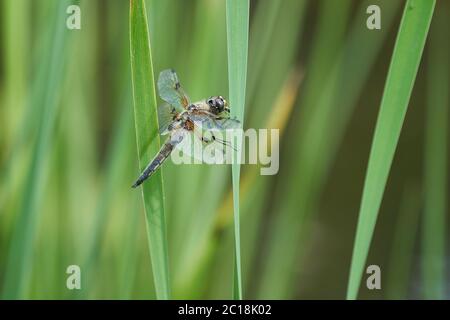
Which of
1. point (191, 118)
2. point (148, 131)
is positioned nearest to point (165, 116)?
point (191, 118)

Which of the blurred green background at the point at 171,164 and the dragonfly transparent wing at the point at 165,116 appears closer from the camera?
the dragonfly transparent wing at the point at 165,116

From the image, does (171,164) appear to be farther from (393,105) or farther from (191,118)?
(393,105)

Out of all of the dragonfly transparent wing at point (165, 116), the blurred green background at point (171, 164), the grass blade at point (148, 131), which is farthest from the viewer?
the blurred green background at point (171, 164)

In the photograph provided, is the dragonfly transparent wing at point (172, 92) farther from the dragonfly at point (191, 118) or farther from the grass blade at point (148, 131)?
the grass blade at point (148, 131)

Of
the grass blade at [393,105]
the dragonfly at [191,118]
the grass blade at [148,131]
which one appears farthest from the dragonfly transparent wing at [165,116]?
the grass blade at [393,105]

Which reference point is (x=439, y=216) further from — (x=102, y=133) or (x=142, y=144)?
(x=102, y=133)

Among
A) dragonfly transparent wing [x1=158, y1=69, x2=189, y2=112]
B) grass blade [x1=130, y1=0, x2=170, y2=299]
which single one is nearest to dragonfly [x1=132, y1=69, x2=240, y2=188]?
dragonfly transparent wing [x1=158, y1=69, x2=189, y2=112]
